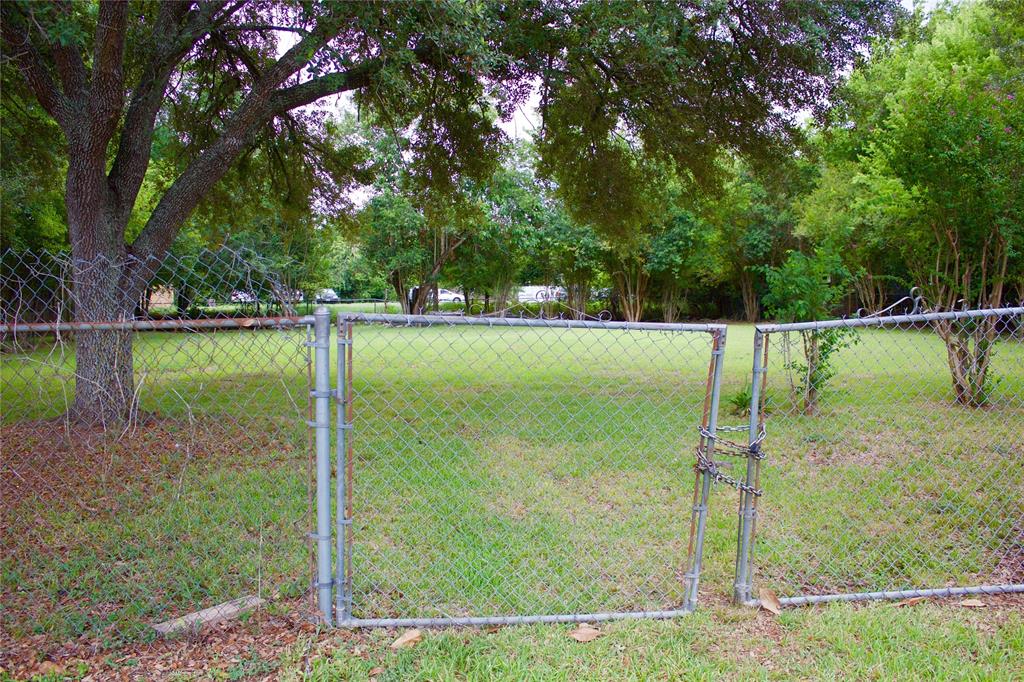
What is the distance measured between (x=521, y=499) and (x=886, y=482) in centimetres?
293

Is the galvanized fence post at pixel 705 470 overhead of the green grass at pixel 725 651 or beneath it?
overhead

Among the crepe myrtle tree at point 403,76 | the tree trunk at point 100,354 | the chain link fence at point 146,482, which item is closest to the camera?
the chain link fence at point 146,482

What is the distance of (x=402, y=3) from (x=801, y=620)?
547 centimetres

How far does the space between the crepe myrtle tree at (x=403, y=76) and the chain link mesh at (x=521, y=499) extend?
7.48 ft

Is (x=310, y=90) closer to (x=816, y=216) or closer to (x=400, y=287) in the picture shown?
(x=816, y=216)

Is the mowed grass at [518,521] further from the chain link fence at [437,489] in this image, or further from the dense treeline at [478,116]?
the dense treeline at [478,116]

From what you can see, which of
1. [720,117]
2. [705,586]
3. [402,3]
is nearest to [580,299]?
[720,117]

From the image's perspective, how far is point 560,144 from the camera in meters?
9.69

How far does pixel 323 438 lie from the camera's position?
107 inches

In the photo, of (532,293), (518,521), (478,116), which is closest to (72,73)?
(478,116)

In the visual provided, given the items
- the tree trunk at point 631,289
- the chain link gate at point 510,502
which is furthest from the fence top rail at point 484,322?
the tree trunk at point 631,289

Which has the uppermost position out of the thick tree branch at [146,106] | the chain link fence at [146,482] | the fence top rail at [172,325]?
the thick tree branch at [146,106]

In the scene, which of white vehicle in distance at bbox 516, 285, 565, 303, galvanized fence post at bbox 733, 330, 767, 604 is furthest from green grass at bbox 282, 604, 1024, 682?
white vehicle in distance at bbox 516, 285, 565, 303

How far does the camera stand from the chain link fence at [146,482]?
2795 mm
